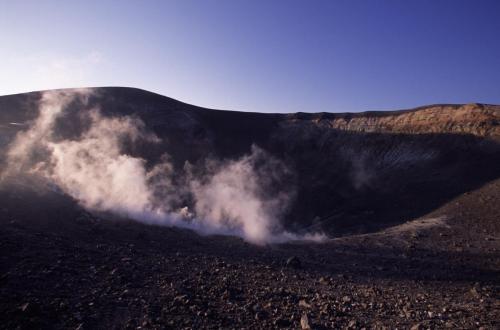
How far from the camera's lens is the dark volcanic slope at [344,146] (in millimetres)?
20155

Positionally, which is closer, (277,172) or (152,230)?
(152,230)

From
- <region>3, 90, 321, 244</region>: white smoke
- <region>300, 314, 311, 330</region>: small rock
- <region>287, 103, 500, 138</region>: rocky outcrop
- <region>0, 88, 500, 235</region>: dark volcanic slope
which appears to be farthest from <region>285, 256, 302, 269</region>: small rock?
<region>287, 103, 500, 138</region>: rocky outcrop

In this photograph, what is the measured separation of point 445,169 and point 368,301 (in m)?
18.2

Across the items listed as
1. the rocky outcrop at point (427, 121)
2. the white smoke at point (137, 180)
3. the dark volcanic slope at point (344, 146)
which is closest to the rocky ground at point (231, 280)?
the white smoke at point (137, 180)

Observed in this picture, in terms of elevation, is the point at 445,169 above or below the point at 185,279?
above

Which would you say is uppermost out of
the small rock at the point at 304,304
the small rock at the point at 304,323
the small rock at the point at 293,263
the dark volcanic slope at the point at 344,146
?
the dark volcanic slope at the point at 344,146

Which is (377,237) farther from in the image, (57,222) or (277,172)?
(277,172)

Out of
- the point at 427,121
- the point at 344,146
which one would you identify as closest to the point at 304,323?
the point at 344,146

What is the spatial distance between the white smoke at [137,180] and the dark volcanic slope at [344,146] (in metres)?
1.18

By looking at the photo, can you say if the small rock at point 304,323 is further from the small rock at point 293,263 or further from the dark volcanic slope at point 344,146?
the dark volcanic slope at point 344,146

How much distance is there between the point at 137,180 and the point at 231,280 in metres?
13.3

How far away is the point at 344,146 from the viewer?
92.8ft

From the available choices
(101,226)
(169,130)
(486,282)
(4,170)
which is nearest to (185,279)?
(101,226)

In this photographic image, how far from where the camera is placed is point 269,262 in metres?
10.0
